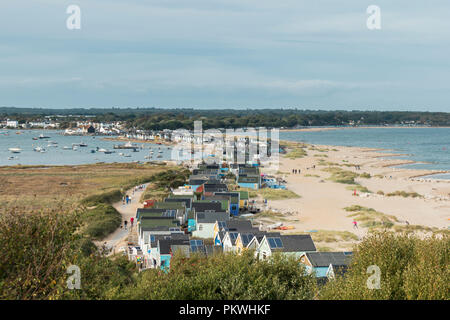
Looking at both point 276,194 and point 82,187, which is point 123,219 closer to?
point 276,194

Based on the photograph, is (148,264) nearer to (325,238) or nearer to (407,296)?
(325,238)

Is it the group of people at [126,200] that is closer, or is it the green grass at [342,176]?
the group of people at [126,200]

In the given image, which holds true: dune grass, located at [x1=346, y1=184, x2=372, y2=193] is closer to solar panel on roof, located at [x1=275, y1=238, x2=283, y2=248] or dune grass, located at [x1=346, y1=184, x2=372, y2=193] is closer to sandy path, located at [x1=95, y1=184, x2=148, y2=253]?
sandy path, located at [x1=95, y1=184, x2=148, y2=253]

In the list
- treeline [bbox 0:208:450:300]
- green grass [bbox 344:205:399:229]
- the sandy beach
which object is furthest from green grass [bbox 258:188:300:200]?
treeline [bbox 0:208:450:300]

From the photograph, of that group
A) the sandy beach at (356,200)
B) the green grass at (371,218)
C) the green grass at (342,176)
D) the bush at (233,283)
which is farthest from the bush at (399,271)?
the green grass at (342,176)

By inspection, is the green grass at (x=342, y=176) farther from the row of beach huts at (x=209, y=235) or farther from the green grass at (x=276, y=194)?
the row of beach huts at (x=209, y=235)
